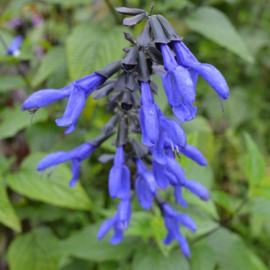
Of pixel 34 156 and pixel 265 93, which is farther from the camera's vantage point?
pixel 265 93

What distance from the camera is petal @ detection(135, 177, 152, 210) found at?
101 cm

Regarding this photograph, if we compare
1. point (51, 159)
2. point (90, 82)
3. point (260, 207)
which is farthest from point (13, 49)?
point (260, 207)

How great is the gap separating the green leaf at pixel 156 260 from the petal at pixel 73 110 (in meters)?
0.78

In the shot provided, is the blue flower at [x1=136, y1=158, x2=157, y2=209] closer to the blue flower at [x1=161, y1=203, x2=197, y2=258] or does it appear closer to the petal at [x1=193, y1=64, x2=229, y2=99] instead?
the blue flower at [x1=161, y1=203, x2=197, y2=258]

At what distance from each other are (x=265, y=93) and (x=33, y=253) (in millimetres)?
2576

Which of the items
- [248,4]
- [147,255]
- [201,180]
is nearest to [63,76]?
[201,180]

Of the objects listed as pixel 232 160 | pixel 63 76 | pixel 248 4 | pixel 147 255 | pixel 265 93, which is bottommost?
pixel 232 160

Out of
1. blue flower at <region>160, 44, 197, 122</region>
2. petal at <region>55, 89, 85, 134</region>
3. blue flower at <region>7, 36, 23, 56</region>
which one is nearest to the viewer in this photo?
blue flower at <region>160, 44, 197, 122</region>

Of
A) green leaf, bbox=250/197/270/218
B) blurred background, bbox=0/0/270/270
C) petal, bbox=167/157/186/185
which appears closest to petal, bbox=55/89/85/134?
blurred background, bbox=0/0/270/270

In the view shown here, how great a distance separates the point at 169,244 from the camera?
1.26 meters

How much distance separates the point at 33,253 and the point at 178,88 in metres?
1.49

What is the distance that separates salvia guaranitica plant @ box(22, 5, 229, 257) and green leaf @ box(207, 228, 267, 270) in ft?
1.71

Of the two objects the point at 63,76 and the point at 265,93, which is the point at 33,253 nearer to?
the point at 63,76

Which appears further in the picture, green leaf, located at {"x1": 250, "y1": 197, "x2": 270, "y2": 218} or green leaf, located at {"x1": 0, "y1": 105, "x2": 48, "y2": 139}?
green leaf, located at {"x1": 0, "y1": 105, "x2": 48, "y2": 139}
